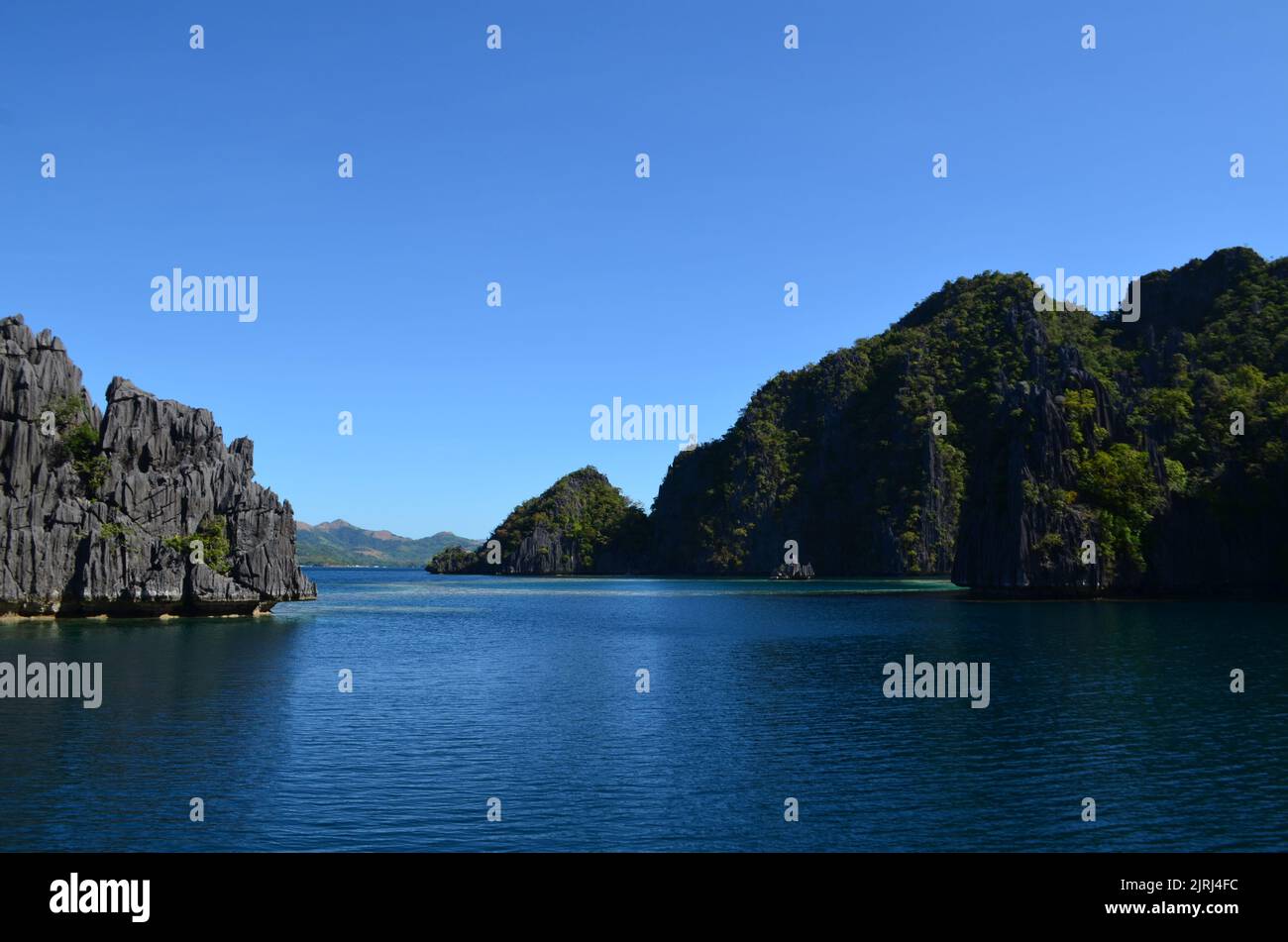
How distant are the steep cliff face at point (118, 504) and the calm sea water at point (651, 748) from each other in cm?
2100

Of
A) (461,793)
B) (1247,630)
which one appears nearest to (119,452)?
(461,793)

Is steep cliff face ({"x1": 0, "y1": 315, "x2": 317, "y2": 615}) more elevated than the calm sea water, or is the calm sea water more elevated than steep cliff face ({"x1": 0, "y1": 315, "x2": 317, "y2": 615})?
steep cliff face ({"x1": 0, "y1": 315, "x2": 317, "y2": 615})

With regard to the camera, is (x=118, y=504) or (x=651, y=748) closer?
(x=651, y=748)

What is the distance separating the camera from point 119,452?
110 m

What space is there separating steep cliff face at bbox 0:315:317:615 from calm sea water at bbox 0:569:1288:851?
21.0 metres

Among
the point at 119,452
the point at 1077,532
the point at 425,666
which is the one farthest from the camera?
the point at 1077,532

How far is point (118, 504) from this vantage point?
353 ft

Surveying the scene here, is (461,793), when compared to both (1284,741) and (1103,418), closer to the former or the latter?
(1284,741)

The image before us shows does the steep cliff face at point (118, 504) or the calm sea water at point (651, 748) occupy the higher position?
the steep cliff face at point (118, 504)

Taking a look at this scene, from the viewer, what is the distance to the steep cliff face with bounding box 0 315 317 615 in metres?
102

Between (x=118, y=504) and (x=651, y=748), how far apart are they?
89.9 meters

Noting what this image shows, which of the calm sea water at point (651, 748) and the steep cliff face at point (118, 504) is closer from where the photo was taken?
the calm sea water at point (651, 748)

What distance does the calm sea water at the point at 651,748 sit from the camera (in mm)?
28172
